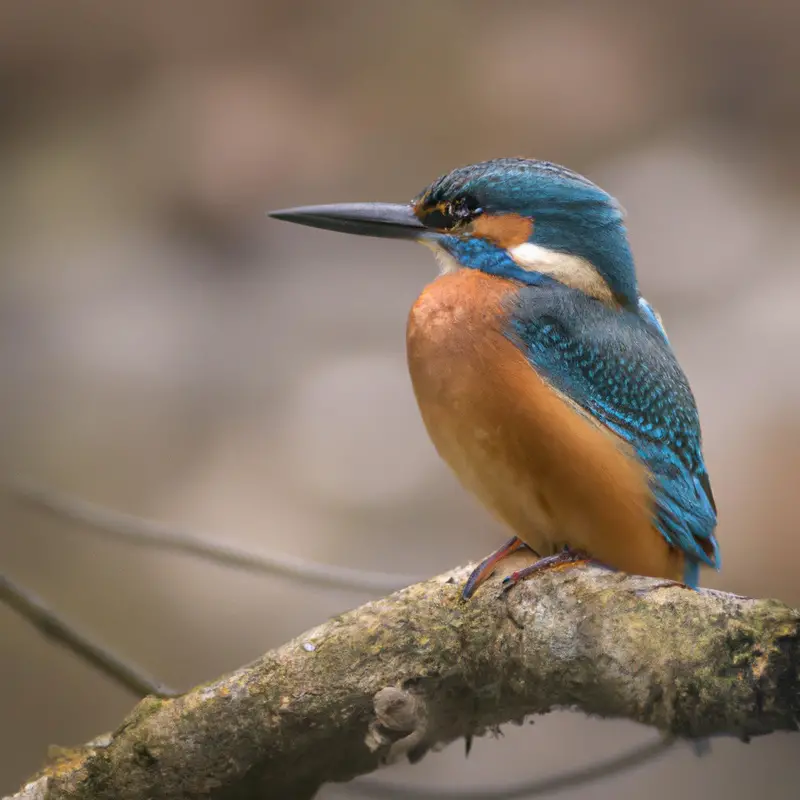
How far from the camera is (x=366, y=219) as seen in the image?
121cm

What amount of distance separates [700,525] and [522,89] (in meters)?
2.93

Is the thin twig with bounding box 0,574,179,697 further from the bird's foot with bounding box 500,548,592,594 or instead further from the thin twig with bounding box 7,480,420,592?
the bird's foot with bounding box 500,548,592,594

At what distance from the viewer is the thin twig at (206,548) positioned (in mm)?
1474

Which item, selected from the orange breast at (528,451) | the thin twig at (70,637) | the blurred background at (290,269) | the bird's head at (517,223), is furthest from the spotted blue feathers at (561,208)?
the blurred background at (290,269)

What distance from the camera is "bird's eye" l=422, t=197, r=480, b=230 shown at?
1.20 meters

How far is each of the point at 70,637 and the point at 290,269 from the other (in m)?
2.45

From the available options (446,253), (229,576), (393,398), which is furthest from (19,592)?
(393,398)

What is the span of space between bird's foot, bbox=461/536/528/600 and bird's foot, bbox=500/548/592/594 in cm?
4

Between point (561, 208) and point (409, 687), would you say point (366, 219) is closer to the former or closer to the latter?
point (561, 208)

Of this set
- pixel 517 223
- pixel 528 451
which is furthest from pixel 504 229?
pixel 528 451

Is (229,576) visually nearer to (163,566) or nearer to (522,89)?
(163,566)

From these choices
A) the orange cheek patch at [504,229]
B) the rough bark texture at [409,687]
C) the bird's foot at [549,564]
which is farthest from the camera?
the orange cheek patch at [504,229]

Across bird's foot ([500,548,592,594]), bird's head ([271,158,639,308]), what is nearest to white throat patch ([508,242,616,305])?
bird's head ([271,158,639,308])

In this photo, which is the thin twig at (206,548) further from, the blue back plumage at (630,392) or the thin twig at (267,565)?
the blue back plumage at (630,392)
